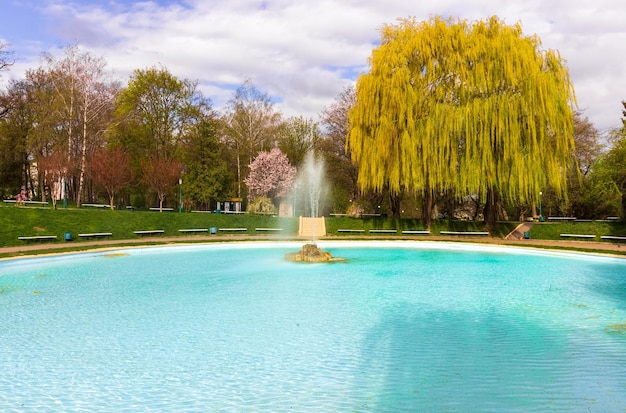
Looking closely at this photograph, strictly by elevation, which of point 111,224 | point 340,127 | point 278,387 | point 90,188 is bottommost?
point 278,387

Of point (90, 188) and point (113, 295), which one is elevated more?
point (90, 188)

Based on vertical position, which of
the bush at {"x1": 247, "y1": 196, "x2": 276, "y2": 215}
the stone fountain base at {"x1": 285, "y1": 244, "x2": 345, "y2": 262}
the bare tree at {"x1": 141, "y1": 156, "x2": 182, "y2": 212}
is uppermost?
the bare tree at {"x1": 141, "y1": 156, "x2": 182, "y2": 212}

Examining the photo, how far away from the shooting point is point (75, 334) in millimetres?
7379

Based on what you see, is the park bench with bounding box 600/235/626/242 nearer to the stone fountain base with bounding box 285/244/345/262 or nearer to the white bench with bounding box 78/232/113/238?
the stone fountain base with bounding box 285/244/345/262

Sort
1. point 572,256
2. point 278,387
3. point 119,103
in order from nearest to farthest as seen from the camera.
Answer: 1. point 278,387
2. point 572,256
3. point 119,103

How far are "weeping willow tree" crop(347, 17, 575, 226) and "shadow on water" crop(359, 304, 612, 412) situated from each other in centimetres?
1746

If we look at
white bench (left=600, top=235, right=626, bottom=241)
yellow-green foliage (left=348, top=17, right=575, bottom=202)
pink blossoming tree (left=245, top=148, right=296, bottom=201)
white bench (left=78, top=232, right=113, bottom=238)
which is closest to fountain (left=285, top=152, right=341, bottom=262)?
pink blossoming tree (left=245, top=148, right=296, bottom=201)

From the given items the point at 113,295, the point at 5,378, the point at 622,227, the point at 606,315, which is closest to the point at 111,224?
the point at 113,295

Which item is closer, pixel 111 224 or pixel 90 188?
pixel 111 224

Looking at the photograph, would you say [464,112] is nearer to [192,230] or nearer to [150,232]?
[192,230]

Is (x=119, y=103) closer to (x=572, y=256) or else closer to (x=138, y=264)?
(x=138, y=264)

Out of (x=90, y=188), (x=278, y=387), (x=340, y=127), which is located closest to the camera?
(x=278, y=387)

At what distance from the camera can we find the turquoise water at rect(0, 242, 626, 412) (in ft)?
16.2

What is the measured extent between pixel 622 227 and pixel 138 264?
86.7 ft
